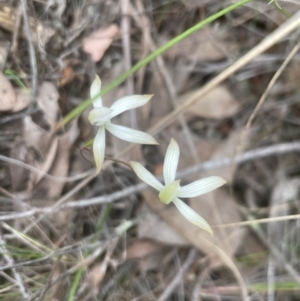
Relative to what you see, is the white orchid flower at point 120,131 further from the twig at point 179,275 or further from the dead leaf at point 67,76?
the twig at point 179,275

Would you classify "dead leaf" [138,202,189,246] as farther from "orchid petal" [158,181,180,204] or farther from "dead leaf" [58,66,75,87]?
"orchid petal" [158,181,180,204]

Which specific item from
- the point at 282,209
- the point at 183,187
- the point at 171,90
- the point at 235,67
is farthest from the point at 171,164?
the point at 282,209

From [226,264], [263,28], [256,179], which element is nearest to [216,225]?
[226,264]

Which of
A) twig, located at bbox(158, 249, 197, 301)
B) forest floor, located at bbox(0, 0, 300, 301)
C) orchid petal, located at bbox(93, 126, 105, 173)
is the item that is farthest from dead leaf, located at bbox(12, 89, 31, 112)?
twig, located at bbox(158, 249, 197, 301)

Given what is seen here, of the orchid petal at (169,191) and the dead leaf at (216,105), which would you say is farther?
the dead leaf at (216,105)

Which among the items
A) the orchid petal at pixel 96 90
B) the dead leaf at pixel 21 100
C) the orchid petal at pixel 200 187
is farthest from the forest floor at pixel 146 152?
the orchid petal at pixel 200 187

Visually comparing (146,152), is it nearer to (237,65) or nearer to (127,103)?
(237,65)
